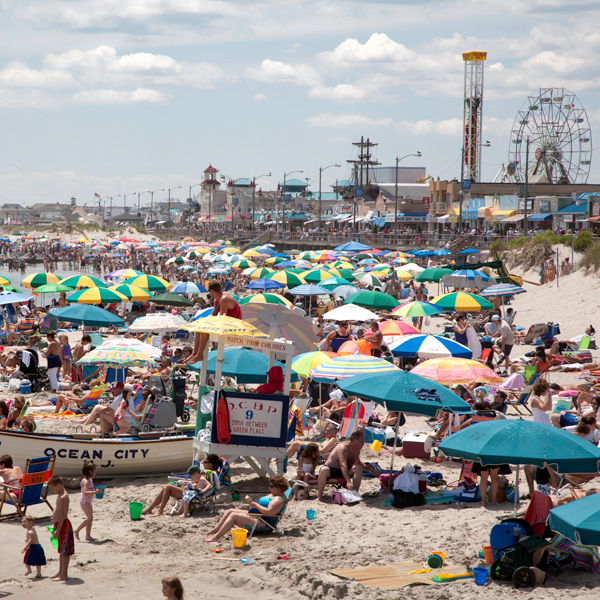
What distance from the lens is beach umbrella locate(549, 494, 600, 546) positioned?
236 inches

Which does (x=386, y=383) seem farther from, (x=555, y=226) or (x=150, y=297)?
(x=555, y=226)

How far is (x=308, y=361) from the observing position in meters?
12.8

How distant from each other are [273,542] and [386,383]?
7.56ft

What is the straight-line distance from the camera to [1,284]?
28.0 meters

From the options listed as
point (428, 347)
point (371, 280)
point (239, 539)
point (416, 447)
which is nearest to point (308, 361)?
point (428, 347)

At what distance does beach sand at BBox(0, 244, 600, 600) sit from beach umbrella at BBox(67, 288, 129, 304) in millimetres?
11317

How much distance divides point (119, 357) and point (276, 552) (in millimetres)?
6825

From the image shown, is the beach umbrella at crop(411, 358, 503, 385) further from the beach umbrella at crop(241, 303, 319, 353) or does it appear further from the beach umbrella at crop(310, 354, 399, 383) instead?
the beach umbrella at crop(241, 303, 319, 353)

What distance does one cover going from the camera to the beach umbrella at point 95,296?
69.8 ft

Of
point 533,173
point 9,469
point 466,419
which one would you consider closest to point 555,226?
point 533,173

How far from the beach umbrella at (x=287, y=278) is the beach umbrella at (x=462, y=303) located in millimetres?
8251

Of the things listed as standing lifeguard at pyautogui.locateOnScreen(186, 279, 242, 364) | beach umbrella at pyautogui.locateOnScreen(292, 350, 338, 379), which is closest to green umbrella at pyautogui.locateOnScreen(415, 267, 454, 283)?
beach umbrella at pyautogui.locateOnScreen(292, 350, 338, 379)

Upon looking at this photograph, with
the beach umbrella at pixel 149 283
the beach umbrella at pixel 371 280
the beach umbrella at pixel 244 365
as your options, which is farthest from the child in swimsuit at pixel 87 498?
the beach umbrella at pixel 371 280

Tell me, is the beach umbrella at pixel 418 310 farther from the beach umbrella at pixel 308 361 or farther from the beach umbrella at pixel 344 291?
the beach umbrella at pixel 344 291
